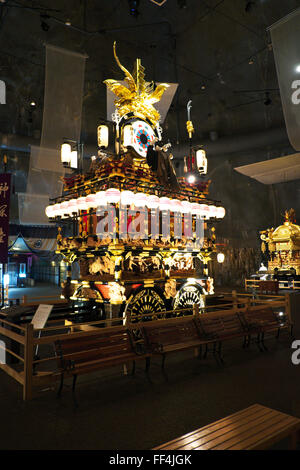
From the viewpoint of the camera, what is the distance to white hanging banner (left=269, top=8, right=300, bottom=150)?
8.53 metres

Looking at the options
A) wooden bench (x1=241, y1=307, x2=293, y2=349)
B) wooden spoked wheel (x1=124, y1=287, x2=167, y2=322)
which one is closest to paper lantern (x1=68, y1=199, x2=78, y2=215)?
wooden spoked wheel (x1=124, y1=287, x2=167, y2=322)

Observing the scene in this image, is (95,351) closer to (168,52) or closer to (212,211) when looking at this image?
(212,211)

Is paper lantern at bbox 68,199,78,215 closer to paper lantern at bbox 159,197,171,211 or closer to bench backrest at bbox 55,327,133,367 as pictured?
paper lantern at bbox 159,197,171,211

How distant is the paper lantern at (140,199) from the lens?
869cm

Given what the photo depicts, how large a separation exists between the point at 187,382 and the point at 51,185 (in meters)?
12.9

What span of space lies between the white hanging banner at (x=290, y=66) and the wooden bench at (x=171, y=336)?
5.52m

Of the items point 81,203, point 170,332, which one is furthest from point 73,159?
point 170,332

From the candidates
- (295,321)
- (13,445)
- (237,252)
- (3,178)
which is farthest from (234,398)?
(237,252)

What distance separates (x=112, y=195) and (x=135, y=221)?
1523mm

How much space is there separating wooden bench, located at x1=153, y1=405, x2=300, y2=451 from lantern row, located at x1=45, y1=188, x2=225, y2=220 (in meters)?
6.03

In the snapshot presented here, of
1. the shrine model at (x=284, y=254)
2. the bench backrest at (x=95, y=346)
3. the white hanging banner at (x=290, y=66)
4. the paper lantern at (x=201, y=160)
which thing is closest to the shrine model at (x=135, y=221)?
the paper lantern at (x=201, y=160)

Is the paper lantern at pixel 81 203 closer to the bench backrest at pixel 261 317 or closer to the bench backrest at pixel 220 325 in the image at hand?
the bench backrest at pixel 220 325

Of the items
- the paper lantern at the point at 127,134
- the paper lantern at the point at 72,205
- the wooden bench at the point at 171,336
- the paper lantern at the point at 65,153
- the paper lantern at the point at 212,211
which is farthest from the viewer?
the paper lantern at the point at 212,211

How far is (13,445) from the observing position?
3676 mm
